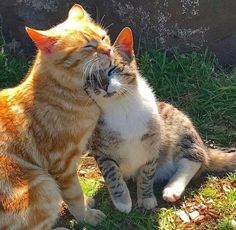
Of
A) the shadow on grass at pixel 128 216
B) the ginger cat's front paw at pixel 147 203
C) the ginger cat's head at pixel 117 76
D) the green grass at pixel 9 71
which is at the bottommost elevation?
the shadow on grass at pixel 128 216

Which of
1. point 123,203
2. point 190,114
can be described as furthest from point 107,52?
point 190,114

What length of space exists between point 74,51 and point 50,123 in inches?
18.2

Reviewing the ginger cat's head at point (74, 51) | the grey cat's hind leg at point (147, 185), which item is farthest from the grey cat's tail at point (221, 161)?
the ginger cat's head at point (74, 51)

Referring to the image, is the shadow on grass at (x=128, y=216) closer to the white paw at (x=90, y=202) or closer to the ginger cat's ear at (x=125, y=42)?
the white paw at (x=90, y=202)

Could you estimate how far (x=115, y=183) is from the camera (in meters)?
3.64

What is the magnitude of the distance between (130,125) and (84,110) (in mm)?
324

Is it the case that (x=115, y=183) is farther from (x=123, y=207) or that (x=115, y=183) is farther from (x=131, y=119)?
(x=131, y=119)

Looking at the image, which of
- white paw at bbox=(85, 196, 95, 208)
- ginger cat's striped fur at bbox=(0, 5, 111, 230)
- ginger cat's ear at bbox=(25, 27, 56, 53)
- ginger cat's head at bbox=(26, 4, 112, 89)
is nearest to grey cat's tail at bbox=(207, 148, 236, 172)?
white paw at bbox=(85, 196, 95, 208)

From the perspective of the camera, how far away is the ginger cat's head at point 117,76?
3.30 metres

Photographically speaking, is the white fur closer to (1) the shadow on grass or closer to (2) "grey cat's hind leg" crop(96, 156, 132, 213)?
(2) "grey cat's hind leg" crop(96, 156, 132, 213)

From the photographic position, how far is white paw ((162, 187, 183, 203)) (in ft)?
12.1

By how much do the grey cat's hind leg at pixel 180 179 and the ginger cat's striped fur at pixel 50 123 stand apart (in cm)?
61

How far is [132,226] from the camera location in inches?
142

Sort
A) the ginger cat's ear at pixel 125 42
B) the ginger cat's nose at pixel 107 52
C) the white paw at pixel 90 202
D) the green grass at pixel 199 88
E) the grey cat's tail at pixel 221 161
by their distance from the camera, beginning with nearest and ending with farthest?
the ginger cat's nose at pixel 107 52, the ginger cat's ear at pixel 125 42, the white paw at pixel 90 202, the grey cat's tail at pixel 221 161, the green grass at pixel 199 88
